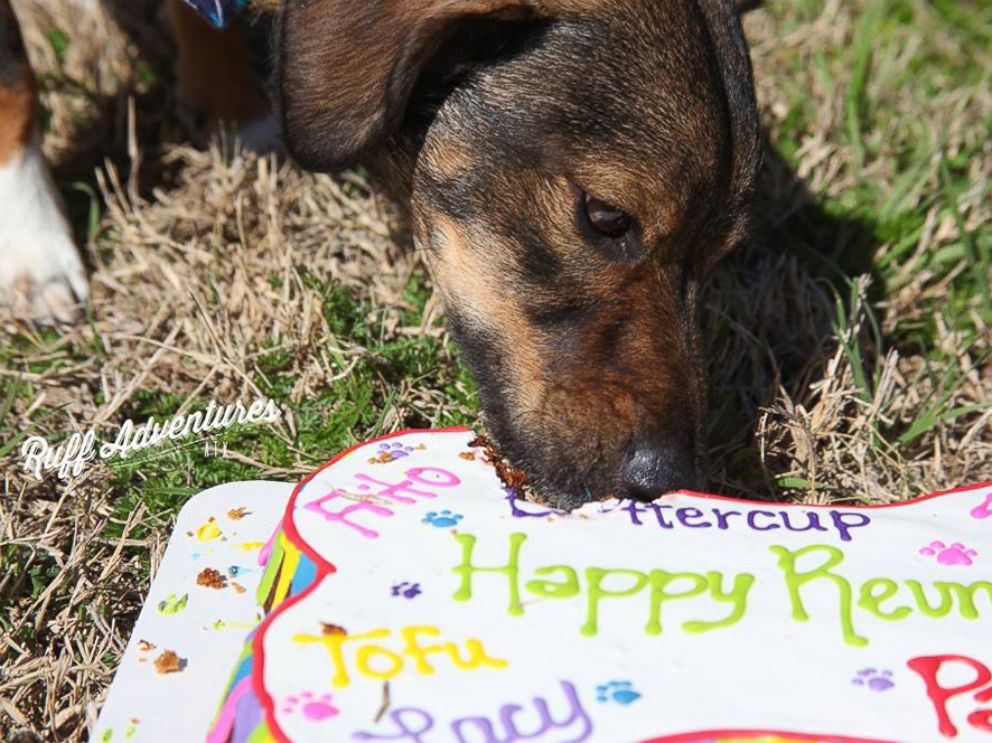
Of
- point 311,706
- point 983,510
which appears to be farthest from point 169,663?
point 983,510

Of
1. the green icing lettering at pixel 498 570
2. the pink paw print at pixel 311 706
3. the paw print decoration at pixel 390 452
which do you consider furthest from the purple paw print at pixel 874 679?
the paw print decoration at pixel 390 452

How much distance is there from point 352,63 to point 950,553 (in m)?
1.43

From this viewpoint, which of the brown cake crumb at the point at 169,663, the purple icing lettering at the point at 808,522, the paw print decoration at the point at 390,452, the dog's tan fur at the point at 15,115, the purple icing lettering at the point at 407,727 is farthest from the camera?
the dog's tan fur at the point at 15,115

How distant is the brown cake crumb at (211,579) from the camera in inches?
88.4

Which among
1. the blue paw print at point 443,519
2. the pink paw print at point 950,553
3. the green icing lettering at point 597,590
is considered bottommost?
the green icing lettering at point 597,590

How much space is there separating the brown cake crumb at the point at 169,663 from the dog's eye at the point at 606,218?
3.79 ft

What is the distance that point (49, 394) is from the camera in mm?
3082

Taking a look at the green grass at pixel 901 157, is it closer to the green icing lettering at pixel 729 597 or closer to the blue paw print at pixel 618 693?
the green icing lettering at pixel 729 597

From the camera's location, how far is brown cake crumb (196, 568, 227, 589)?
7.37ft

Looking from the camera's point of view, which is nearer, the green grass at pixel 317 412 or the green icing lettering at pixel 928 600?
the green icing lettering at pixel 928 600

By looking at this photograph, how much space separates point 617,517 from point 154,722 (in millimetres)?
823

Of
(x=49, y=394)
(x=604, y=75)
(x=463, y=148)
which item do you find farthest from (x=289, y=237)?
(x=604, y=75)

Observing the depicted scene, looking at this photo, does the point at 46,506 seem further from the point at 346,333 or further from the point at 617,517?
the point at 617,517

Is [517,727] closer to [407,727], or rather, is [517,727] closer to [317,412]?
[407,727]
